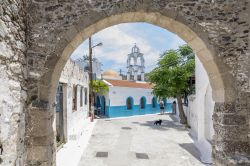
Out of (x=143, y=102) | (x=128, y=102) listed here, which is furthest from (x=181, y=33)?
(x=143, y=102)

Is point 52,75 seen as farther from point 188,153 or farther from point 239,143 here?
point 188,153

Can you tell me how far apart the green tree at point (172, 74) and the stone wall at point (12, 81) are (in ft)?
38.2

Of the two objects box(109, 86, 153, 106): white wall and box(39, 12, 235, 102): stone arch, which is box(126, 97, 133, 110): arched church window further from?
box(39, 12, 235, 102): stone arch

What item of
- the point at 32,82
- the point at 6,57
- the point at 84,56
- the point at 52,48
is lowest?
the point at 32,82

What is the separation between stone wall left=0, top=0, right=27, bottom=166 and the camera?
292 centimetres

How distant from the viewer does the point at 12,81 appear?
3.22 meters

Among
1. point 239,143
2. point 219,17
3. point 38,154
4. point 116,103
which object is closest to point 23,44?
point 38,154

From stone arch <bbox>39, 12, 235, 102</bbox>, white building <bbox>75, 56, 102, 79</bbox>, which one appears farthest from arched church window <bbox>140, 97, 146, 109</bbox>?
stone arch <bbox>39, 12, 235, 102</bbox>

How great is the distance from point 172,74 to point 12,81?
1223 centimetres

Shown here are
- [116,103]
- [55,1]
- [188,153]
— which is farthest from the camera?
[116,103]

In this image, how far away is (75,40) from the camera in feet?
13.2

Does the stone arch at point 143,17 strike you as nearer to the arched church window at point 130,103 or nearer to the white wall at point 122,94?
the white wall at point 122,94

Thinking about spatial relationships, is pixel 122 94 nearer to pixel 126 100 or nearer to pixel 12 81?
pixel 126 100

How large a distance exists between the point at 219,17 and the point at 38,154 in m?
3.88
